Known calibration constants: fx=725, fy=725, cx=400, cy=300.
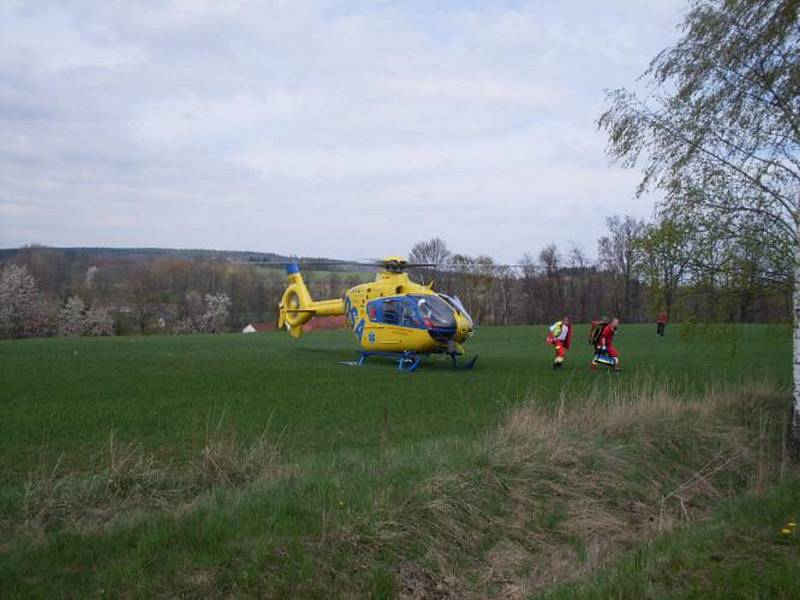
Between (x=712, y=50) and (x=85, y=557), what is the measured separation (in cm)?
1089

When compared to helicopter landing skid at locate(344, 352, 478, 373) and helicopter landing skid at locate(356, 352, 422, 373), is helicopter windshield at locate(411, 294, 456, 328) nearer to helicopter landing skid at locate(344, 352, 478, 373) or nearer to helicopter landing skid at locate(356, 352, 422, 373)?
helicopter landing skid at locate(344, 352, 478, 373)

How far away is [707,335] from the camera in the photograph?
1161 centimetres

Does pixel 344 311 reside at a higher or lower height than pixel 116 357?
higher

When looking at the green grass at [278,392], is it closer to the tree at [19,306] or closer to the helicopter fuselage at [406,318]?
the helicopter fuselage at [406,318]

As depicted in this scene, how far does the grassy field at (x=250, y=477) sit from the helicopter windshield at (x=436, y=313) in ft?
10.7

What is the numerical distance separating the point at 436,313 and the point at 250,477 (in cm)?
1458

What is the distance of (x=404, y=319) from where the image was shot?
2342 cm

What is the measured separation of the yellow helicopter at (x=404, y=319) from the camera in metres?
22.7

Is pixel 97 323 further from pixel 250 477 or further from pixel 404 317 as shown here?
pixel 250 477

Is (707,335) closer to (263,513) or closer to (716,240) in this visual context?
(716,240)

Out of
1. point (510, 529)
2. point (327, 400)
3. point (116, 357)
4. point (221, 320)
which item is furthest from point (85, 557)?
point (221, 320)

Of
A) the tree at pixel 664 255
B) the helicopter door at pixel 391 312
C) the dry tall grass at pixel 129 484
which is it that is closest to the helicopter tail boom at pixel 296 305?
the helicopter door at pixel 391 312

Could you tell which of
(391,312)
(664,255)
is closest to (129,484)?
(664,255)

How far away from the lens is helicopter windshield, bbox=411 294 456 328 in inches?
886
